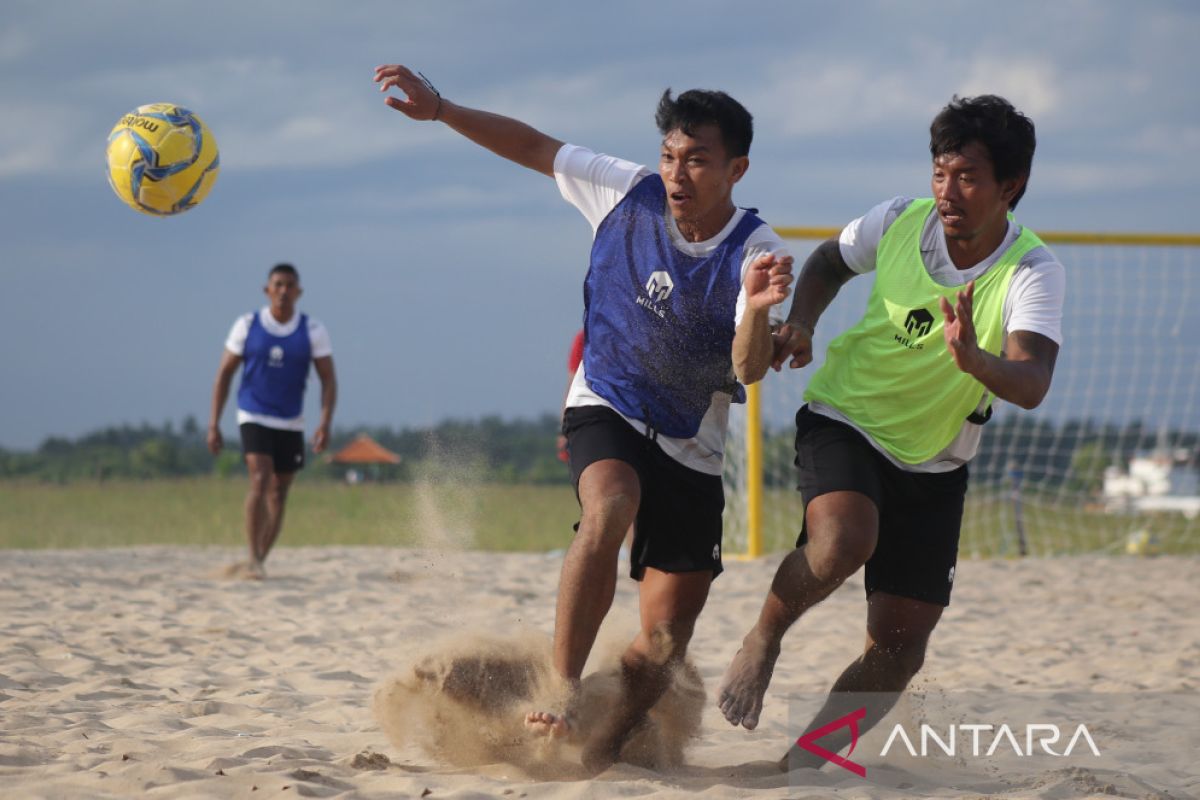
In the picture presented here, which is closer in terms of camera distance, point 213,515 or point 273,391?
point 273,391

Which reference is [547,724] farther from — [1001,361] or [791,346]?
[1001,361]

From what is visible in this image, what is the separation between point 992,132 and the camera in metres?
3.79

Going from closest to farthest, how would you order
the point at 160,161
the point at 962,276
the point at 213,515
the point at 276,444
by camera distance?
the point at 962,276
the point at 160,161
the point at 276,444
the point at 213,515

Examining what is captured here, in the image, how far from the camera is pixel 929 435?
13.1 ft

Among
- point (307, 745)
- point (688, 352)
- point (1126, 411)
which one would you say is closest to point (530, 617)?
point (307, 745)

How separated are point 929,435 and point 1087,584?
706 cm

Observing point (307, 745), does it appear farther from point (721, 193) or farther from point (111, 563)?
point (111, 563)

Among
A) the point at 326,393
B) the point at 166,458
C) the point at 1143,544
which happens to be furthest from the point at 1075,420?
the point at 166,458

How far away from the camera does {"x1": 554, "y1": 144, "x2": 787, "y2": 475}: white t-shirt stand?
4008mm

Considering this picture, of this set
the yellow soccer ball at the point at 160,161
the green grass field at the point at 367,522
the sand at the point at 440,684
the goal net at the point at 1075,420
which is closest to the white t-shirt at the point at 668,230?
the sand at the point at 440,684

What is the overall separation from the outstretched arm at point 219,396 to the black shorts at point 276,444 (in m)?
0.56

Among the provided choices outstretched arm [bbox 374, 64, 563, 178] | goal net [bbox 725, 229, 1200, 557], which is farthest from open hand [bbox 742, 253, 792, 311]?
goal net [bbox 725, 229, 1200, 557]

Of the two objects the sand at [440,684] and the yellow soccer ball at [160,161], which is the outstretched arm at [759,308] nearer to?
the sand at [440,684]

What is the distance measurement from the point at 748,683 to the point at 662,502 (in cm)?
65
